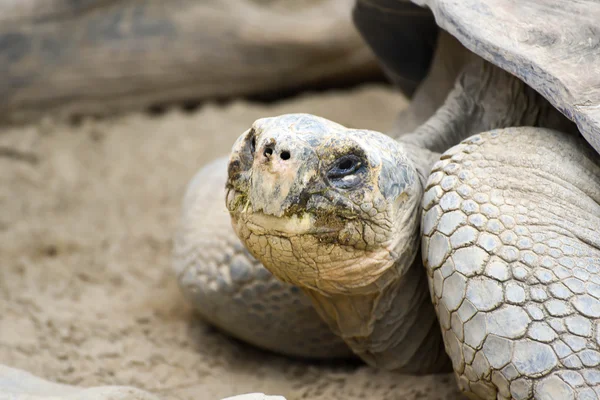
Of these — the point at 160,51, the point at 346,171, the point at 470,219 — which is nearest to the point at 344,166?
the point at 346,171

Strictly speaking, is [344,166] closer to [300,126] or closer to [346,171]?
[346,171]

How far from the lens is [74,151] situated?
375 cm

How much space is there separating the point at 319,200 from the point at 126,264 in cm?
171

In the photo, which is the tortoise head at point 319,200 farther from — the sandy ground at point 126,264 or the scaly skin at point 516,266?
the sandy ground at point 126,264

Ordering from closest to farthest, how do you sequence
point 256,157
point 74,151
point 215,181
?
point 256,157 → point 215,181 → point 74,151

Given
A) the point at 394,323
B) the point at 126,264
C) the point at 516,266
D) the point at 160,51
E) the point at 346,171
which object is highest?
the point at 346,171

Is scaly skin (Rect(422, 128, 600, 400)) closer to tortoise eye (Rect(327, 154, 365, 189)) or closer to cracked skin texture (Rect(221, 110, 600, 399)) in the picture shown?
cracked skin texture (Rect(221, 110, 600, 399))

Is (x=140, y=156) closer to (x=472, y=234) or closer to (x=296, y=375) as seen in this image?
(x=296, y=375)

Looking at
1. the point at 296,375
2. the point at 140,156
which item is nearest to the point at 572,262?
the point at 296,375

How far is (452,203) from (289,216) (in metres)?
0.40

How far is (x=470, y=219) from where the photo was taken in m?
1.63

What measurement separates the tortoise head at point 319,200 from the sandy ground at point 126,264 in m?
0.54

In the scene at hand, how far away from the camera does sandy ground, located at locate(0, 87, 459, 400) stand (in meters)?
2.20

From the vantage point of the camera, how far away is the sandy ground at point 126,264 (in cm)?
220
